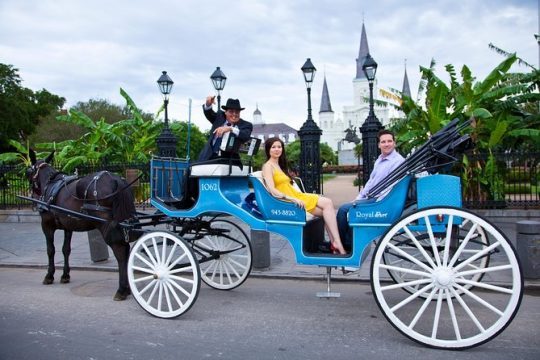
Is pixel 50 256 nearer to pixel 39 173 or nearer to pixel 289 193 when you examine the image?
pixel 39 173

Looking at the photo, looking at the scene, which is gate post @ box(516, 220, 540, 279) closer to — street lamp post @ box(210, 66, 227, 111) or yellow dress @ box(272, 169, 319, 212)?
yellow dress @ box(272, 169, 319, 212)

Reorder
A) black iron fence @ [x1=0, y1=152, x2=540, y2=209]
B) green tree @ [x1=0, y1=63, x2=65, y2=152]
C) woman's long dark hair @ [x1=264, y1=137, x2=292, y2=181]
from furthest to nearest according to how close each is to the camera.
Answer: green tree @ [x1=0, y1=63, x2=65, y2=152]
black iron fence @ [x1=0, y1=152, x2=540, y2=209]
woman's long dark hair @ [x1=264, y1=137, x2=292, y2=181]

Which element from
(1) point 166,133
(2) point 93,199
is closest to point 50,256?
(2) point 93,199

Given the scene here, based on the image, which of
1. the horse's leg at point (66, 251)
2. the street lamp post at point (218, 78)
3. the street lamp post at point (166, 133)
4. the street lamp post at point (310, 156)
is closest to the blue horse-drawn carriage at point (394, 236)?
the horse's leg at point (66, 251)

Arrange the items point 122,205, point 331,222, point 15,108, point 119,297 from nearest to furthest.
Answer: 1. point 331,222
2. point 119,297
3. point 122,205
4. point 15,108

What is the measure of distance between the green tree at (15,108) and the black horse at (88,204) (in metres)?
33.3

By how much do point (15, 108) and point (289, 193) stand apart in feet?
126

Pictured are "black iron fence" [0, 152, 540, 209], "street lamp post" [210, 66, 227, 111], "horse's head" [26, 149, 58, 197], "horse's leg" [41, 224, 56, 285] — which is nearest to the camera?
"horse's leg" [41, 224, 56, 285]

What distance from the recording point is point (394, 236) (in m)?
4.39

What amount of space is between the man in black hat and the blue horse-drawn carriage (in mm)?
184

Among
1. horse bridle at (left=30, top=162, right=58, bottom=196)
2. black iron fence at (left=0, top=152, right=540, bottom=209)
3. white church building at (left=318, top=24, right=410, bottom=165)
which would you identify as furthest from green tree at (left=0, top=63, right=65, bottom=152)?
white church building at (left=318, top=24, right=410, bottom=165)

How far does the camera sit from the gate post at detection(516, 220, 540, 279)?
226 inches

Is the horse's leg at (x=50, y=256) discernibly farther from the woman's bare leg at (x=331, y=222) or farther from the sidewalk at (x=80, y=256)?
the woman's bare leg at (x=331, y=222)

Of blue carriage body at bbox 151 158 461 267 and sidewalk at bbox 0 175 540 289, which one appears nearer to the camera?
blue carriage body at bbox 151 158 461 267
